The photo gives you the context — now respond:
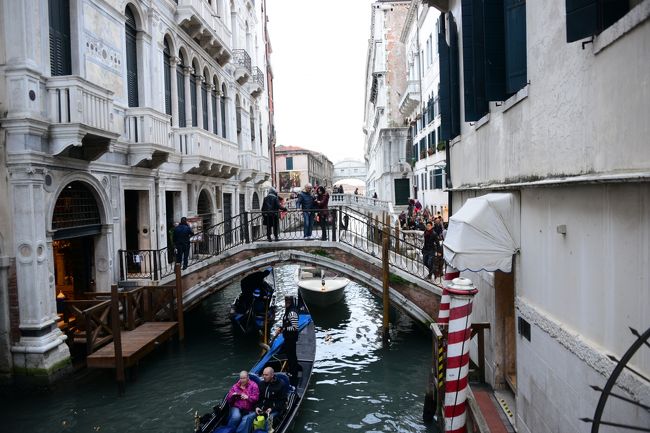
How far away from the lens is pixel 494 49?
→ 5160mm

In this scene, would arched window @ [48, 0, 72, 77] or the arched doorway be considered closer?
arched window @ [48, 0, 72, 77]

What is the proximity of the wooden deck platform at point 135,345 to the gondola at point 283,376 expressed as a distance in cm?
200

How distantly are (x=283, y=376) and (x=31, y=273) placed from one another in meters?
4.22

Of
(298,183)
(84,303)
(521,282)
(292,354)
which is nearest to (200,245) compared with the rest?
(84,303)

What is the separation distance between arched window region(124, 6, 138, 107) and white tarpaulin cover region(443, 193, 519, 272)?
27.9ft

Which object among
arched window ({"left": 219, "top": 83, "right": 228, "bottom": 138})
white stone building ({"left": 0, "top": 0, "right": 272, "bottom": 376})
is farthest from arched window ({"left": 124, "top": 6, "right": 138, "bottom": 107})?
arched window ({"left": 219, "top": 83, "right": 228, "bottom": 138})

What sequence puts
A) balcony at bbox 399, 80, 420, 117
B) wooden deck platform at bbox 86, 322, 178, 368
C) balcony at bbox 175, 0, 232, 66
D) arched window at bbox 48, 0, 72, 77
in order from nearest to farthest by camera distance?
wooden deck platform at bbox 86, 322, 178, 368 → arched window at bbox 48, 0, 72, 77 → balcony at bbox 175, 0, 232, 66 → balcony at bbox 399, 80, 420, 117

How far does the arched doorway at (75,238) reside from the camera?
344 inches

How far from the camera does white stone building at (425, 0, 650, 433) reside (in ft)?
8.78

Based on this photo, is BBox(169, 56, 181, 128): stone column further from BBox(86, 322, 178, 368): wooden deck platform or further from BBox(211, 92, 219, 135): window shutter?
BBox(86, 322, 178, 368): wooden deck platform

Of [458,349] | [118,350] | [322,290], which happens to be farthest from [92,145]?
[322,290]

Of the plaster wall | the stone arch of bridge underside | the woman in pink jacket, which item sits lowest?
the woman in pink jacket

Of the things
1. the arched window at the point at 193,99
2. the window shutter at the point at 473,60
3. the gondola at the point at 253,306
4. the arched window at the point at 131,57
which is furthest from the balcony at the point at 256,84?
the window shutter at the point at 473,60

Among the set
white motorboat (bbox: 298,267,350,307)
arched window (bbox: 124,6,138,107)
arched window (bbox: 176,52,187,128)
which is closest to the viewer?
arched window (bbox: 124,6,138,107)
